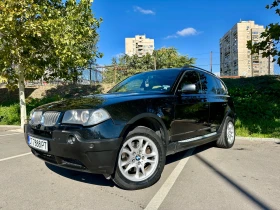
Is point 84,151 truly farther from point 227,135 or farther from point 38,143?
point 227,135

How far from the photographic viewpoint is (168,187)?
3227 millimetres

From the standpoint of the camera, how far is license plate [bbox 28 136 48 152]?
299 cm

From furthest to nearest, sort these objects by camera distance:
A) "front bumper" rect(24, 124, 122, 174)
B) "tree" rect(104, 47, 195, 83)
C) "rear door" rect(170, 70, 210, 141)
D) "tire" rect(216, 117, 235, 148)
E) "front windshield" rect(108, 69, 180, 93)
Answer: "tree" rect(104, 47, 195, 83)
"tire" rect(216, 117, 235, 148)
"front windshield" rect(108, 69, 180, 93)
"rear door" rect(170, 70, 210, 141)
"front bumper" rect(24, 124, 122, 174)

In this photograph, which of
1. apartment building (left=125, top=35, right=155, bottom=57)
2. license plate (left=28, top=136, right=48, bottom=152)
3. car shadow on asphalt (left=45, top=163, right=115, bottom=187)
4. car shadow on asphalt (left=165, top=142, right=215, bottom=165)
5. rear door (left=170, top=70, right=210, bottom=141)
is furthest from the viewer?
apartment building (left=125, top=35, right=155, bottom=57)

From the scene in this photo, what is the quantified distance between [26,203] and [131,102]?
5.54 feet

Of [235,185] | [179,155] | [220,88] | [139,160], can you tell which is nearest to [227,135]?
[220,88]

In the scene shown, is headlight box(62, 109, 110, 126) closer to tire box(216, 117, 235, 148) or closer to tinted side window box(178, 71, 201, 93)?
tinted side window box(178, 71, 201, 93)

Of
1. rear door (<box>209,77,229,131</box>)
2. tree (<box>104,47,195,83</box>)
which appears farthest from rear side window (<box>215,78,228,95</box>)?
tree (<box>104,47,195,83</box>)

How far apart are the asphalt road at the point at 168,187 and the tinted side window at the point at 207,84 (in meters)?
1.27

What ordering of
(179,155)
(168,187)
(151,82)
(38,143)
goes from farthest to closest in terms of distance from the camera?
1. (179,155)
2. (151,82)
3. (168,187)
4. (38,143)

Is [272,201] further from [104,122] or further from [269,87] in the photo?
[269,87]

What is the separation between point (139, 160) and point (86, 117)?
0.93m

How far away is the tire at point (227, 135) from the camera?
17.0ft

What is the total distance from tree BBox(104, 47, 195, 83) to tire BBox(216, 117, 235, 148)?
38.4 ft
